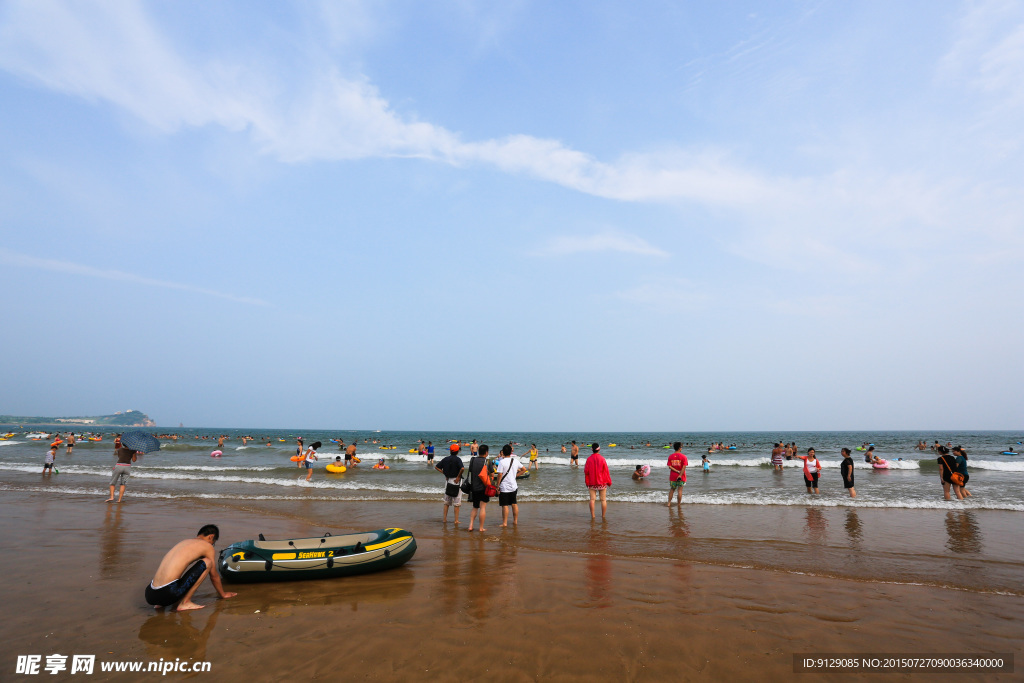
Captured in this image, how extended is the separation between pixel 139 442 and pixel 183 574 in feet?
27.9

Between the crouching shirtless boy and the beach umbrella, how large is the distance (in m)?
7.54

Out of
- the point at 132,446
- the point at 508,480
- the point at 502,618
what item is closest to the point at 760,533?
the point at 508,480

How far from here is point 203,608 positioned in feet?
19.6

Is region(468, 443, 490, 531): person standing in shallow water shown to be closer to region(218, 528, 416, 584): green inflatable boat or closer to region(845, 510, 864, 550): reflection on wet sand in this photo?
region(218, 528, 416, 584): green inflatable boat

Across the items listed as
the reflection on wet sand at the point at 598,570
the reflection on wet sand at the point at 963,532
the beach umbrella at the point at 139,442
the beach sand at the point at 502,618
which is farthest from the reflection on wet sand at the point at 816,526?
the beach umbrella at the point at 139,442

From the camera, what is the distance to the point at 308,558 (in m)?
7.07

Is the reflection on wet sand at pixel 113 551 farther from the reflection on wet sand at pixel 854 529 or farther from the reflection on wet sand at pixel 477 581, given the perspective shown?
the reflection on wet sand at pixel 854 529

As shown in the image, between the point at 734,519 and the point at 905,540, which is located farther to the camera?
the point at 734,519

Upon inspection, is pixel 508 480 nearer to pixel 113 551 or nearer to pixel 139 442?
pixel 113 551

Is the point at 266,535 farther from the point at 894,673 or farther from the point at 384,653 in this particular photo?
the point at 894,673

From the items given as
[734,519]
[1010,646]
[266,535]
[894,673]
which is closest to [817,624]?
[894,673]

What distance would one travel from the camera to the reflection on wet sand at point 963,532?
9.39 meters

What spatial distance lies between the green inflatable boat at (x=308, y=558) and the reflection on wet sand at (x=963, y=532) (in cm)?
1069

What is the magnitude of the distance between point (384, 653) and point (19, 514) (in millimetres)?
13110
